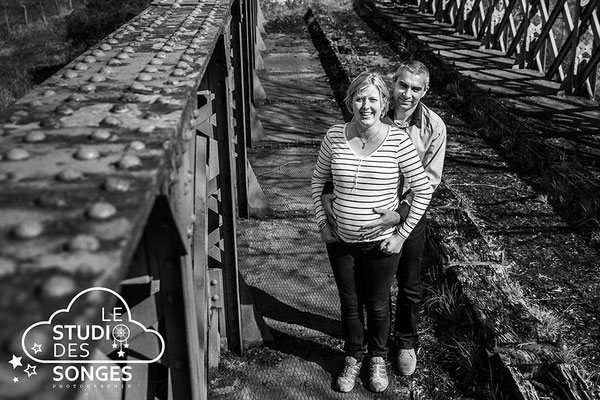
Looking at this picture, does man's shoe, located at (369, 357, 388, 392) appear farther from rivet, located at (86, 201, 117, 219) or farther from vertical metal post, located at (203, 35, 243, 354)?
rivet, located at (86, 201, 117, 219)

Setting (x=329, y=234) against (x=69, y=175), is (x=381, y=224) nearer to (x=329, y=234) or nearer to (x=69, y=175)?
(x=329, y=234)

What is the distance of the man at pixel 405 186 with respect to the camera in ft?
9.38

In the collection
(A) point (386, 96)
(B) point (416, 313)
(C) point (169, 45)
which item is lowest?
Result: (B) point (416, 313)

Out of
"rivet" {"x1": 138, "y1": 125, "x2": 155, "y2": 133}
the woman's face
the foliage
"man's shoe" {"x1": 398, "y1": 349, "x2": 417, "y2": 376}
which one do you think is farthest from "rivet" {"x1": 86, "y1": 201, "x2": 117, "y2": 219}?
the foliage

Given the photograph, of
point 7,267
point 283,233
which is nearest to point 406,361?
point 283,233

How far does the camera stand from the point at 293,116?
8.35m

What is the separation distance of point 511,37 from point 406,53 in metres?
1.84

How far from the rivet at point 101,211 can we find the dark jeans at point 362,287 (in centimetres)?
210

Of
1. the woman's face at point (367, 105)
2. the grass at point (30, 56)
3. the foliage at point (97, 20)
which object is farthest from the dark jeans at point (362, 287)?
the grass at point (30, 56)

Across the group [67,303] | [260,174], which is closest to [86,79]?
[67,303]

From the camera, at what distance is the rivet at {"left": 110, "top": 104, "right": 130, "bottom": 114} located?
1323mm

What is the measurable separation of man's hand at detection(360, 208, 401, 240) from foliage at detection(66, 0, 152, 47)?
13.4 m

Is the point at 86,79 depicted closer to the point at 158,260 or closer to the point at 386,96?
the point at 158,260

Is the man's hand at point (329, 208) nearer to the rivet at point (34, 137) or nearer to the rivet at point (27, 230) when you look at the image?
the rivet at point (34, 137)
